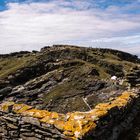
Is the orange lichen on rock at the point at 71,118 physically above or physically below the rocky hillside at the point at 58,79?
above

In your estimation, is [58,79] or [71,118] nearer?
[71,118]

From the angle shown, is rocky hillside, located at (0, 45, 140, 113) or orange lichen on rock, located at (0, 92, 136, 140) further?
rocky hillside, located at (0, 45, 140, 113)

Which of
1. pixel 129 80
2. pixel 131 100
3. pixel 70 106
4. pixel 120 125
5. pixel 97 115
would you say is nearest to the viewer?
pixel 97 115

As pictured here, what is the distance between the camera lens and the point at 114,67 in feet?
431

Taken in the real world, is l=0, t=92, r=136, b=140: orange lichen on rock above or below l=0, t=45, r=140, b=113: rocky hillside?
above

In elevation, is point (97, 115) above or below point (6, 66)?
above

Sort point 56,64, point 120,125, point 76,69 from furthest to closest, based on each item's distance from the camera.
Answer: point 56,64
point 76,69
point 120,125

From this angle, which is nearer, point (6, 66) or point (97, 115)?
point (97, 115)

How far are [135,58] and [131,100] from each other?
562 feet

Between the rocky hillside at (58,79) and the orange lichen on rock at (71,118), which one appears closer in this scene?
the orange lichen on rock at (71,118)

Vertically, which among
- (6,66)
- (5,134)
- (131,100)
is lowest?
(6,66)

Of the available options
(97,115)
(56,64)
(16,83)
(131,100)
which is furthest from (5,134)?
(56,64)

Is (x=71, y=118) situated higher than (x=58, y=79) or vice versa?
(x=71, y=118)

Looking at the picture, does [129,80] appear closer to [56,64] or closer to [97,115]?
[97,115]
